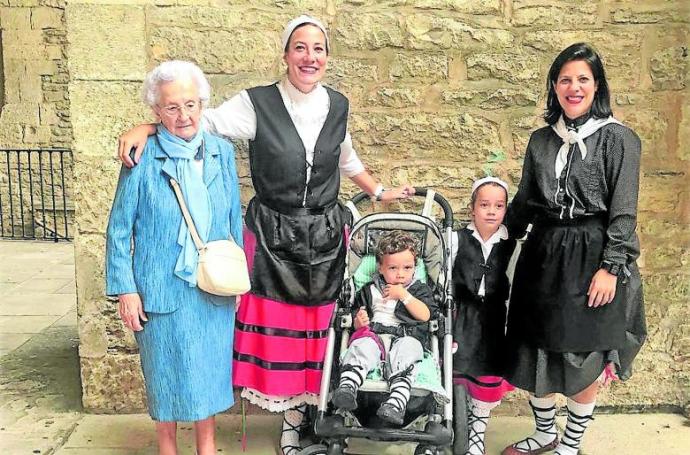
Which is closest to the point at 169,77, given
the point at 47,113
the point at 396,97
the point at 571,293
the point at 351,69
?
the point at 351,69

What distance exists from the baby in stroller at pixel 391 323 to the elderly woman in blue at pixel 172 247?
1.76 feet

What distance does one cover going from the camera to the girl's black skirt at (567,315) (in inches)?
108

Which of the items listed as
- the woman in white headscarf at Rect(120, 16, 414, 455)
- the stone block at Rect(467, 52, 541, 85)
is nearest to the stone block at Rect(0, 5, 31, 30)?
the woman in white headscarf at Rect(120, 16, 414, 455)

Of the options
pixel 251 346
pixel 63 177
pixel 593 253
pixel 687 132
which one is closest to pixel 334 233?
pixel 251 346

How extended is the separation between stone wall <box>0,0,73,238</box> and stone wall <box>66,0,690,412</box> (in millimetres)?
6858

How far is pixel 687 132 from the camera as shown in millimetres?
3537

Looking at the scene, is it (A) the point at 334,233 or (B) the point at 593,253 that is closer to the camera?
(B) the point at 593,253

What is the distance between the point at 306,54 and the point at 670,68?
1917 millimetres

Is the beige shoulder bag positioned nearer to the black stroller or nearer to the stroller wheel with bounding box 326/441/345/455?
the black stroller

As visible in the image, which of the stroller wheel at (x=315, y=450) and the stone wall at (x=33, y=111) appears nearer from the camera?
the stroller wheel at (x=315, y=450)

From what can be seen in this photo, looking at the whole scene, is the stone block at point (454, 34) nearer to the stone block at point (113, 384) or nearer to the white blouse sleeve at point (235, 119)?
the white blouse sleeve at point (235, 119)

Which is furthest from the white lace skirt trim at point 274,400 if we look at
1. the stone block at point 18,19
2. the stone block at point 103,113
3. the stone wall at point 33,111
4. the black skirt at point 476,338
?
the stone block at point 18,19

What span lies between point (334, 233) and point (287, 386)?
0.68 m

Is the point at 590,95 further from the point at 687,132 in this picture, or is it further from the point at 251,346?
the point at 251,346
